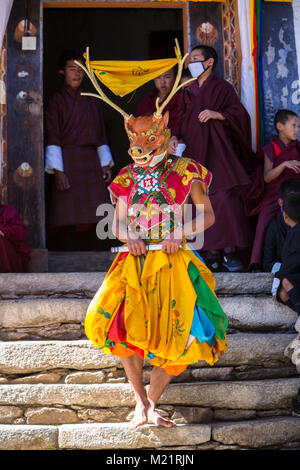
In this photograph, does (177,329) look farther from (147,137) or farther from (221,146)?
(221,146)

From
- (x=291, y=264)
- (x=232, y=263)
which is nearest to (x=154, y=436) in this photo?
(x=291, y=264)

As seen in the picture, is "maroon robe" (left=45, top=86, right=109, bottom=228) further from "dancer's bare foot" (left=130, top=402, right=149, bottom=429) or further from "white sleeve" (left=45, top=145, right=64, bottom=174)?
"dancer's bare foot" (left=130, top=402, right=149, bottom=429)

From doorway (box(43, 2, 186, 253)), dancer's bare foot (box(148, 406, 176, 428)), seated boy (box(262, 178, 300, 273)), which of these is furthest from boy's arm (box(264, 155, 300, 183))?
doorway (box(43, 2, 186, 253))

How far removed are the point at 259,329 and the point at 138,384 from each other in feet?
3.46

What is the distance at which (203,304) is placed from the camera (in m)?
3.23

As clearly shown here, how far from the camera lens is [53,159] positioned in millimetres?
5961

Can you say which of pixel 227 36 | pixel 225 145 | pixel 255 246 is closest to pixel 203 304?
pixel 255 246

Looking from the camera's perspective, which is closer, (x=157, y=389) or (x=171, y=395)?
(x=157, y=389)

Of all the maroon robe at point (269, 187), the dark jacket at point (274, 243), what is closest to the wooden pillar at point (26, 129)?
the maroon robe at point (269, 187)

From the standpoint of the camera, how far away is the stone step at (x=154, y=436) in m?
3.21

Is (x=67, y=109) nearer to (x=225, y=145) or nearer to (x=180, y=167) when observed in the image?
(x=225, y=145)

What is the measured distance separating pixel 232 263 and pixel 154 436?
7.58 ft

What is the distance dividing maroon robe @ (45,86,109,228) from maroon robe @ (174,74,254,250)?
3.82 feet


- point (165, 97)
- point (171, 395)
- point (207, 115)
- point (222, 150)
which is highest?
point (165, 97)
